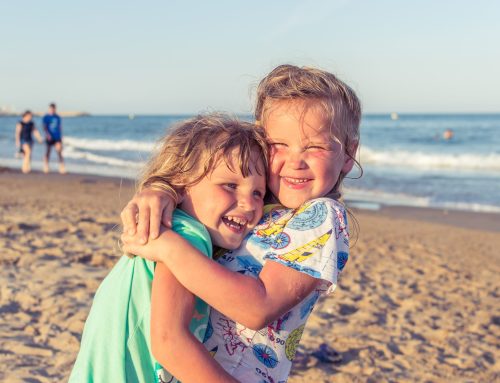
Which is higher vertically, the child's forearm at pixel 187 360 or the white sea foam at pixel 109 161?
the child's forearm at pixel 187 360

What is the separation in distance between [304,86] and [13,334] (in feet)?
11.2

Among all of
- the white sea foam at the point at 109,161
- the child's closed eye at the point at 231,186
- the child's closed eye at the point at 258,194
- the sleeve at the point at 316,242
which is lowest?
the white sea foam at the point at 109,161

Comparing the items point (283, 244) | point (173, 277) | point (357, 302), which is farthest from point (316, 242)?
point (357, 302)

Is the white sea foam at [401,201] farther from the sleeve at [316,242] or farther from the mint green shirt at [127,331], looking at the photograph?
the mint green shirt at [127,331]

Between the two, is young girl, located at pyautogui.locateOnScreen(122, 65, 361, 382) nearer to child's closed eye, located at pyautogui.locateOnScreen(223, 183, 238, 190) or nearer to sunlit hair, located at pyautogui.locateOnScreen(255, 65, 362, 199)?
sunlit hair, located at pyautogui.locateOnScreen(255, 65, 362, 199)

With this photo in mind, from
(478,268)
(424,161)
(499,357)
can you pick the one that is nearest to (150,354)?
(499,357)

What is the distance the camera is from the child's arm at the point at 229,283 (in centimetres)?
142

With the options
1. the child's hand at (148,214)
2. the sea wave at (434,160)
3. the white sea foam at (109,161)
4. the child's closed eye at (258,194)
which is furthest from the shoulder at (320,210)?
the sea wave at (434,160)

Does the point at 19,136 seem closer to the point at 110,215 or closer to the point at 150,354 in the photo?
the point at 110,215

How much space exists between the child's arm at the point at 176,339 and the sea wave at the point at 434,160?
822 inches

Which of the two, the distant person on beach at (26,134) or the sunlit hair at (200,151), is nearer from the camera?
the sunlit hair at (200,151)

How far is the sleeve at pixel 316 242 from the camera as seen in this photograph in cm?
154

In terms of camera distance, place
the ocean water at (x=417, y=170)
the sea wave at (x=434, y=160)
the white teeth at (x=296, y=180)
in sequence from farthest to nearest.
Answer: the sea wave at (x=434, y=160) < the ocean water at (x=417, y=170) < the white teeth at (x=296, y=180)

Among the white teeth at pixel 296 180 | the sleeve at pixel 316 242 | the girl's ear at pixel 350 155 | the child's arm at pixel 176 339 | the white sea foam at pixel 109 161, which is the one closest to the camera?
the child's arm at pixel 176 339
